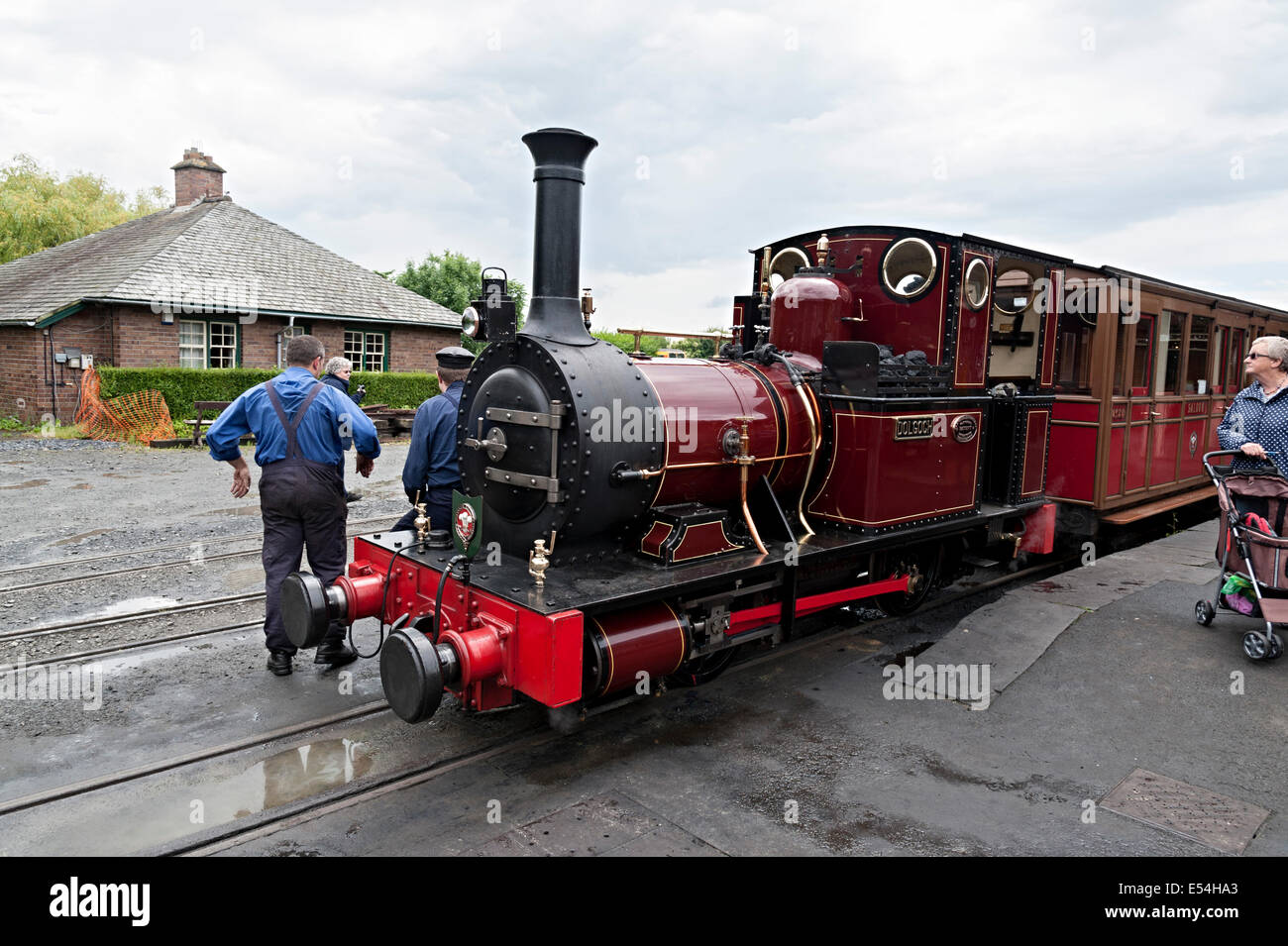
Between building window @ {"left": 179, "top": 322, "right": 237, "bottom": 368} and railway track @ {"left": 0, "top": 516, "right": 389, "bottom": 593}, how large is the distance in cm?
1283

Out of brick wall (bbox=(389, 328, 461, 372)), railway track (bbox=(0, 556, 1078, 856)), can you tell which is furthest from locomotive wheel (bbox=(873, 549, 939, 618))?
brick wall (bbox=(389, 328, 461, 372))

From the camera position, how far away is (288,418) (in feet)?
16.8

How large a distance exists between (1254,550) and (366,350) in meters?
21.2

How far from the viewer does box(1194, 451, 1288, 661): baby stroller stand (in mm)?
5520

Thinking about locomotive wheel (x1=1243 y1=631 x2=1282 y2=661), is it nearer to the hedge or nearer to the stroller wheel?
the stroller wheel

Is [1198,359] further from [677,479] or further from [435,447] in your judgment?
[435,447]

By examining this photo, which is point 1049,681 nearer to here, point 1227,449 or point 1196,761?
point 1196,761

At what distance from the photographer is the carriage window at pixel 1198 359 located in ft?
34.3

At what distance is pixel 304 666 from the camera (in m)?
5.47

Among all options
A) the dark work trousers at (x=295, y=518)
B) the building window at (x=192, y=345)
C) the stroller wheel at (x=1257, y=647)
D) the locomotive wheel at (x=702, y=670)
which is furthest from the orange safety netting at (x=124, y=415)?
the stroller wheel at (x=1257, y=647)

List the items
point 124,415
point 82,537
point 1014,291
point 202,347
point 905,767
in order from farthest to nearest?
point 202,347
point 124,415
point 82,537
point 1014,291
point 905,767

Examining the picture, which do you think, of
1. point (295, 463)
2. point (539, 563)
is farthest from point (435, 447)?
point (539, 563)

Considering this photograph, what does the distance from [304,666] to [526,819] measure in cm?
245

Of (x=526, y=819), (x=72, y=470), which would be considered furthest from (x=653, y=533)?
(x=72, y=470)
